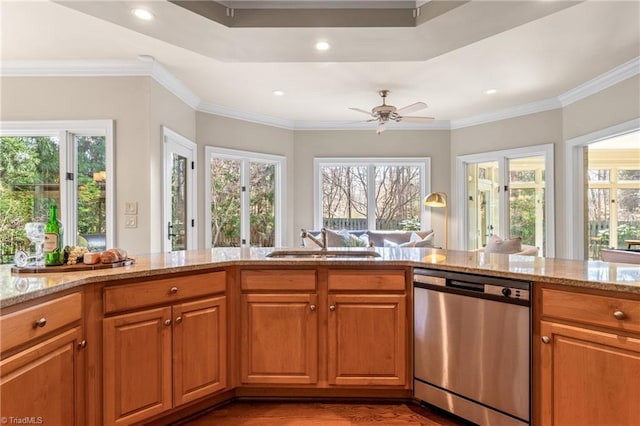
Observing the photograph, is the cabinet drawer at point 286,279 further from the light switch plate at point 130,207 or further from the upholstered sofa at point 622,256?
the upholstered sofa at point 622,256

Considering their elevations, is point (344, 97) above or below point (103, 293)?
above

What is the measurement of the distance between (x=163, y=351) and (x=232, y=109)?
3781 mm

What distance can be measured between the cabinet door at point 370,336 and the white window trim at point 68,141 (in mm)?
2340

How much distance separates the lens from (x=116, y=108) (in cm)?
330

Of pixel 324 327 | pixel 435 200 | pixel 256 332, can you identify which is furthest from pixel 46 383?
pixel 435 200

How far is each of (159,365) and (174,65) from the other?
2.71 m

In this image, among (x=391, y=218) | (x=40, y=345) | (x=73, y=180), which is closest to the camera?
(x=40, y=345)

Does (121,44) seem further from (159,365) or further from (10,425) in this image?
(10,425)

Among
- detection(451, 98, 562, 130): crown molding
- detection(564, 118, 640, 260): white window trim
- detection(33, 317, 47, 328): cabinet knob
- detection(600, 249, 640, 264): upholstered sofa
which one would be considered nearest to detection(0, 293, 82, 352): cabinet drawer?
detection(33, 317, 47, 328): cabinet knob

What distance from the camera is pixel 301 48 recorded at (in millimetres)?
2719

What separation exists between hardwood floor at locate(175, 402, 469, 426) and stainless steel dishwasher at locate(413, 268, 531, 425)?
0.40 ft

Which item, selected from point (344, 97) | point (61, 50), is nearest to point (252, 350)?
point (61, 50)

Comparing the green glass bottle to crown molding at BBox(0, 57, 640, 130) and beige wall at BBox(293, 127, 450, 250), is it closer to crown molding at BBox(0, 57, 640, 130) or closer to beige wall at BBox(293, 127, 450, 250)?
crown molding at BBox(0, 57, 640, 130)

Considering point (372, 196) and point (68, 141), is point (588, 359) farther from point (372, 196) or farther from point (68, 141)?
point (372, 196)
